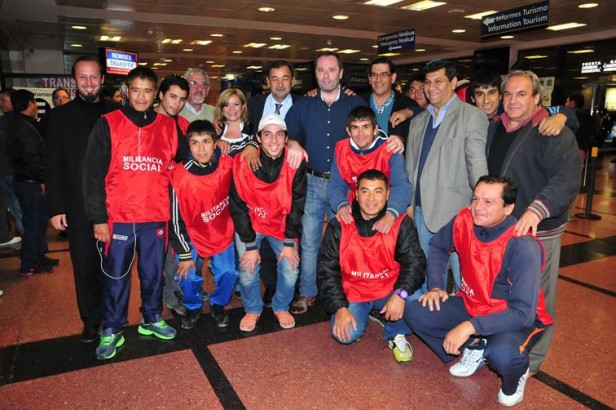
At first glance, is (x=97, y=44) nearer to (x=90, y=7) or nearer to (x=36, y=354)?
(x=90, y=7)

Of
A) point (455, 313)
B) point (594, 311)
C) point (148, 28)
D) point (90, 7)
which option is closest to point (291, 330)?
point (455, 313)

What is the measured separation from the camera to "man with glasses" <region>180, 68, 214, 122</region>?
448 cm

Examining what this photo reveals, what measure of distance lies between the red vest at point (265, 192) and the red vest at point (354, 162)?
38 centimetres

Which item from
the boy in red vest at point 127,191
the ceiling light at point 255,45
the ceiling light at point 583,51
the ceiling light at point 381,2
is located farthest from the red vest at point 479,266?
the ceiling light at point 255,45

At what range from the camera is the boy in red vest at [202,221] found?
3.38 metres

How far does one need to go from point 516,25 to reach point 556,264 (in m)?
8.78

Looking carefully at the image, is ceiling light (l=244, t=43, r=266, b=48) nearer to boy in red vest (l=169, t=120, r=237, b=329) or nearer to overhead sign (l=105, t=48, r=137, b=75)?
overhead sign (l=105, t=48, r=137, b=75)

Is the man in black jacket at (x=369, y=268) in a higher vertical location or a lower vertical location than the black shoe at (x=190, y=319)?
higher

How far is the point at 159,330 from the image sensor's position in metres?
3.44

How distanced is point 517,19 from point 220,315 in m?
9.48

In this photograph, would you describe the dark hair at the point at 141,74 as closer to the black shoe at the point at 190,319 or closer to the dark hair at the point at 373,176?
the dark hair at the point at 373,176

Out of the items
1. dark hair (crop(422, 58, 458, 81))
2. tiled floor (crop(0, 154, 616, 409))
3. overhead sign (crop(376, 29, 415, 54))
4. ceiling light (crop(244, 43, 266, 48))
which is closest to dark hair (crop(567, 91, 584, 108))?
tiled floor (crop(0, 154, 616, 409))

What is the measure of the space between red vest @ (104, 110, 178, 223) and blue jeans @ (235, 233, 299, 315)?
2.58 feet

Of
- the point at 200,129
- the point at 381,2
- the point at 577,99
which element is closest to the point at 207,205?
the point at 200,129
